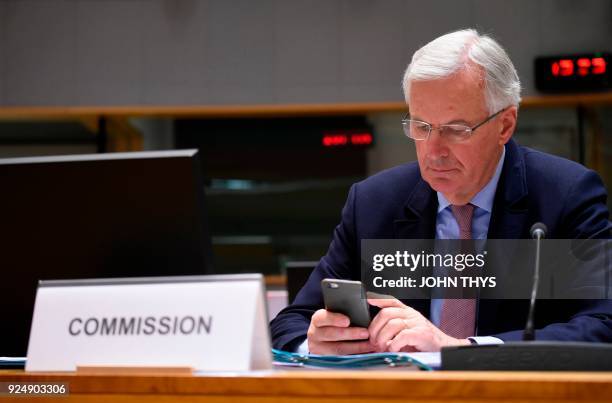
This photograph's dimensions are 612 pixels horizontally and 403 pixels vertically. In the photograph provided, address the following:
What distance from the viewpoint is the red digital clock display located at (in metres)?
6.04

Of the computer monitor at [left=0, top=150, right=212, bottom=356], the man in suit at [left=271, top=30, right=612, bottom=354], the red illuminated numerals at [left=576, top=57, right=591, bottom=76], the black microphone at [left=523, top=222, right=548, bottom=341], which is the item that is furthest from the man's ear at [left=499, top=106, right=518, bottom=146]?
the red illuminated numerals at [left=576, top=57, right=591, bottom=76]

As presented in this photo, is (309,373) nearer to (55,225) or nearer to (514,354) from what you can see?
(514,354)

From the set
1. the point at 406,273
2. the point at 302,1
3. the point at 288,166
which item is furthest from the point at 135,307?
the point at 302,1

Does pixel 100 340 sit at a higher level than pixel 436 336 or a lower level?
higher

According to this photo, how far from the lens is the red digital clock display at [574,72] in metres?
6.04

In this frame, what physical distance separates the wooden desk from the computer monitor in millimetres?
321

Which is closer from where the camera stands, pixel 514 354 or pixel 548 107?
pixel 514 354

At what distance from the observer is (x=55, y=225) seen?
4.98ft

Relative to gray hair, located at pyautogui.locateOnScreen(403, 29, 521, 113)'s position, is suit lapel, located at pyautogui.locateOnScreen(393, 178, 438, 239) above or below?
below

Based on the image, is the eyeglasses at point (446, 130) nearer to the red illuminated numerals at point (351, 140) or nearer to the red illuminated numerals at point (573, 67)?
the red illuminated numerals at point (351, 140)

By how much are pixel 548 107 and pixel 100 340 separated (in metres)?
5.45

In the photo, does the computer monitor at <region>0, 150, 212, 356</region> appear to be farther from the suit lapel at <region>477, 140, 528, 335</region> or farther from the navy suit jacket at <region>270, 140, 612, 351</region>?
the suit lapel at <region>477, 140, 528, 335</region>

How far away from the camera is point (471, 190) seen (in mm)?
2102

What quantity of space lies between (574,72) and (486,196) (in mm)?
4300
